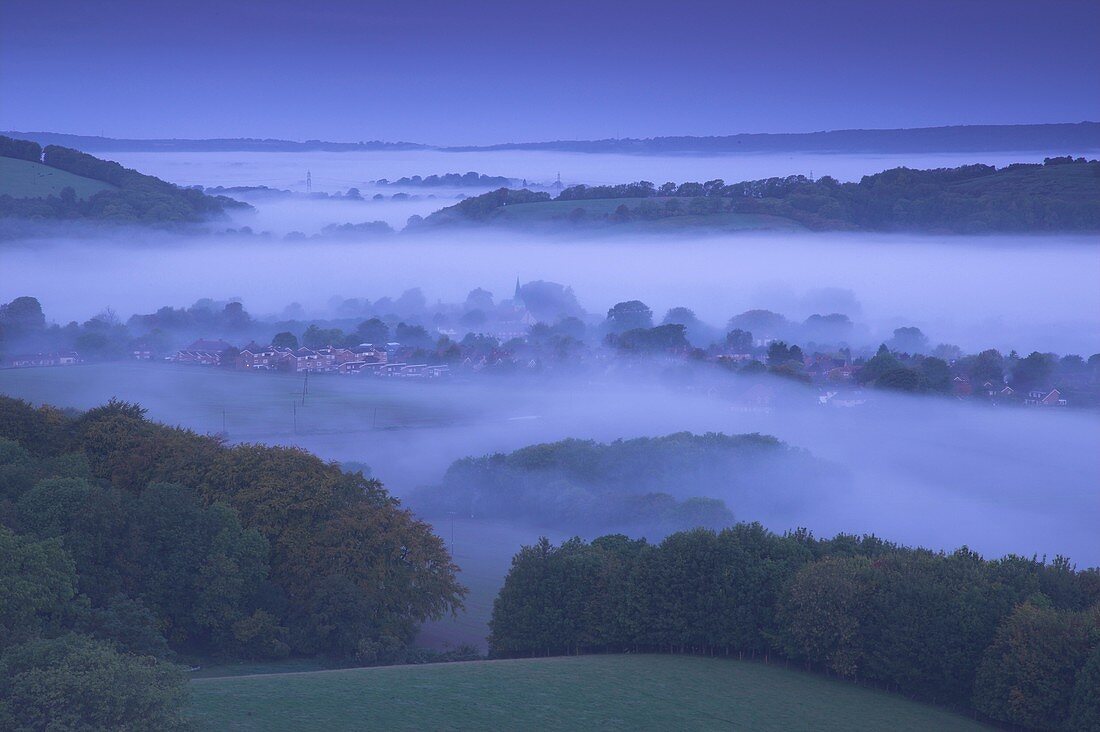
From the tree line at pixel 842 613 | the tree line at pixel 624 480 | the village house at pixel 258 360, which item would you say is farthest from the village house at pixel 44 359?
the tree line at pixel 842 613

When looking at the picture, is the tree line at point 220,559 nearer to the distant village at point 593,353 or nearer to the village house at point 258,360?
the distant village at point 593,353

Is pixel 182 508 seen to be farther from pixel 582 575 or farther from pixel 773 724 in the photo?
pixel 773 724

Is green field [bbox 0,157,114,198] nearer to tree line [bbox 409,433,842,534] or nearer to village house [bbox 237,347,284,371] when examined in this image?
village house [bbox 237,347,284,371]

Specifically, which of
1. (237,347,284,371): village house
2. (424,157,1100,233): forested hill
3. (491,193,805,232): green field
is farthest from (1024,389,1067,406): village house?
(491,193,805,232): green field

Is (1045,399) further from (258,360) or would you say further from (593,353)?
(258,360)

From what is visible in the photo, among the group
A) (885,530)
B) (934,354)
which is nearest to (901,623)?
(885,530)
